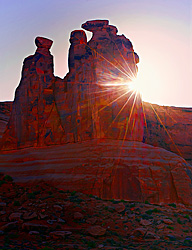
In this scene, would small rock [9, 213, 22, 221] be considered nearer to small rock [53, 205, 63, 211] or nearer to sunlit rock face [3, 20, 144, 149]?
small rock [53, 205, 63, 211]

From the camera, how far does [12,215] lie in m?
21.9

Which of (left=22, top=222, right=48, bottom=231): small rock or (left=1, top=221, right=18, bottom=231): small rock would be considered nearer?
(left=1, top=221, right=18, bottom=231): small rock

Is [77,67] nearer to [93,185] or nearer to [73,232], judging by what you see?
[93,185]

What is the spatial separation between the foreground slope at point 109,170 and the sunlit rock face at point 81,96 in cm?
226

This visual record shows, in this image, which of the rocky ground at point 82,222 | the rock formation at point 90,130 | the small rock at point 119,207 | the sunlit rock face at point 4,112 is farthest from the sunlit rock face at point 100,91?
the sunlit rock face at point 4,112

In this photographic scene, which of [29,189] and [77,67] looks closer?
[29,189]

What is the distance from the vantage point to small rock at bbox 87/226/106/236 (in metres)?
21.2

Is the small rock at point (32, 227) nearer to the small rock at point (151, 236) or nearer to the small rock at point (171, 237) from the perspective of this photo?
the small rock at point (151, 236)

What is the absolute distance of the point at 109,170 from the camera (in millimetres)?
30562

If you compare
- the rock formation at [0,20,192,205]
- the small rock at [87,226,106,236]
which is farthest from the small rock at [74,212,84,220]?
the rock formation at [0,20,192,205]

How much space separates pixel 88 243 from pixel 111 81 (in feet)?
68.6

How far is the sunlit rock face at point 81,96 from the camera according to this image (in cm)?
3550

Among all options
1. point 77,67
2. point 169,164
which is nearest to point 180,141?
point 169,164

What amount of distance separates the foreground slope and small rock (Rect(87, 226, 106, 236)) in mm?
7405
